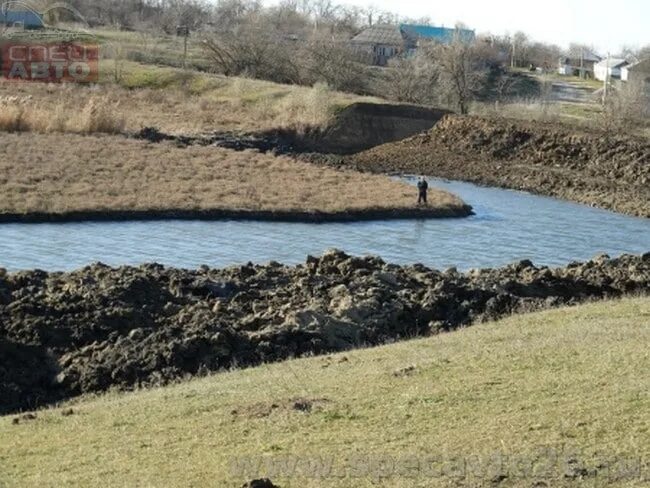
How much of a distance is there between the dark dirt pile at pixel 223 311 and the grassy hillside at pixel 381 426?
1.47 meters

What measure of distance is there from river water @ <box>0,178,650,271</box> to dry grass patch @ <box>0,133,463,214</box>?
1483 mm

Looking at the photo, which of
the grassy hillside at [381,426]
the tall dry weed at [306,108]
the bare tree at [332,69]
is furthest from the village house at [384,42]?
the grassy hillside at [381,426]

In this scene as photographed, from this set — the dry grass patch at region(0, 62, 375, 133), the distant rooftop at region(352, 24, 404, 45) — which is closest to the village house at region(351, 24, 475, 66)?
the distant rooftop at region(352, 24, 404, 45)

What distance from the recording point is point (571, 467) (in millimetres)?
8414

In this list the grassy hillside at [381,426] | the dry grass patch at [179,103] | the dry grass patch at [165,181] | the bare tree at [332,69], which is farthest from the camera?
the bare tree at [332,69]

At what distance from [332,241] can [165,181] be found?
9087 millimetres

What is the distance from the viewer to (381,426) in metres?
10.1

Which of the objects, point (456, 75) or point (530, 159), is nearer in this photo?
point (530, 159)

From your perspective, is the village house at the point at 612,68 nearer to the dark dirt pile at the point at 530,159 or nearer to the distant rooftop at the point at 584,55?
the distant rooftop at the point at 584,55

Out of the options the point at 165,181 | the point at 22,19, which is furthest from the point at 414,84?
the point at 22,19

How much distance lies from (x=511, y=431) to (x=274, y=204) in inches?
1096

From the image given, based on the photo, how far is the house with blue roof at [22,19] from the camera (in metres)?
92.1

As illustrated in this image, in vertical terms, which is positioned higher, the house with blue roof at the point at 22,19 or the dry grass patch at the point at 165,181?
the house with blue roof at the point at 22,19

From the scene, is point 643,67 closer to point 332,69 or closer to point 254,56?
point 332,69
